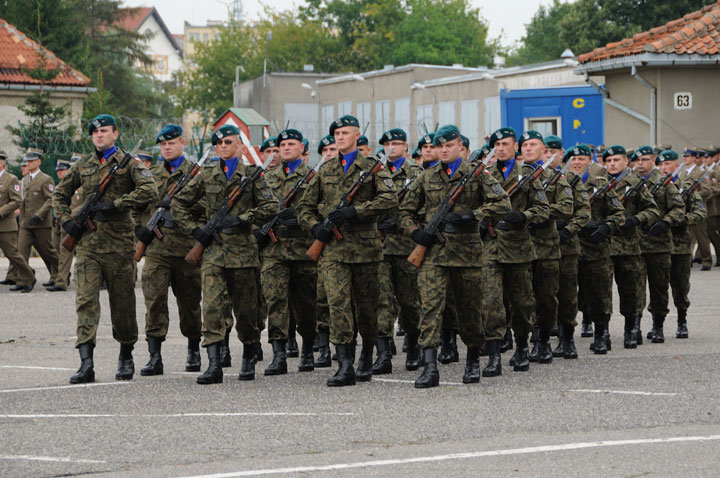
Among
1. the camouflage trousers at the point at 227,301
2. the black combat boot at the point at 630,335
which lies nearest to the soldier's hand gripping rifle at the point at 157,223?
the camouflage trousers at the point at 227,301

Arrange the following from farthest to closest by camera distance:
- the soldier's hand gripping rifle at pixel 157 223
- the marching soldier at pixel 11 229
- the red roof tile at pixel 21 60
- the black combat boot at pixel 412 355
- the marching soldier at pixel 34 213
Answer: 1. the red roof tile at pixel 21 60
2. the marching soldier at pixel 34 213
3. the marching soldier at pixel 11 229
4. the black combat boot at pixel 412 355
5. the soldier's hand gripping rifle at pixel 157 223

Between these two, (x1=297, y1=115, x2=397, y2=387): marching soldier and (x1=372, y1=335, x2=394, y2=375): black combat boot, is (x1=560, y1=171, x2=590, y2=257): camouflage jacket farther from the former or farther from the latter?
(x1=297, y1=115, x2=397, y2=387): marching soldier

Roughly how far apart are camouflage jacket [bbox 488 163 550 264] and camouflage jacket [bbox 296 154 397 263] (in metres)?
1.07

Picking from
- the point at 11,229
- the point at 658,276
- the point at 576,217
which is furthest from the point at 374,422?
the point at 11,229

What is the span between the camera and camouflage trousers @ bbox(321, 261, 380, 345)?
947 centimetres

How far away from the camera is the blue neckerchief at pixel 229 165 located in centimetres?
973

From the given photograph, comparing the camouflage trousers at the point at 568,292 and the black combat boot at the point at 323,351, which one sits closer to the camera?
the black combat boot at the point at 323,351

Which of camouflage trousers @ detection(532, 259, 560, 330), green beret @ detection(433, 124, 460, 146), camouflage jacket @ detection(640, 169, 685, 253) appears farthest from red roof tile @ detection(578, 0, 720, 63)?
green beret @ detection(433, 124, 460, 146)

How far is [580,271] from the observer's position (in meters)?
11.5

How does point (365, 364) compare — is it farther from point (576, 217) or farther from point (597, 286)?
point (597, 286)

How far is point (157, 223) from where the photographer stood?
1004 cm

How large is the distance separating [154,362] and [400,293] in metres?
2.19

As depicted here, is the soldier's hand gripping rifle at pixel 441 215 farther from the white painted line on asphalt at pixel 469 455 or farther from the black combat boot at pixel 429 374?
the white painted line on asphalt at pixel 469 455

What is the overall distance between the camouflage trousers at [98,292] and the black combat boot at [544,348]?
3387mm
